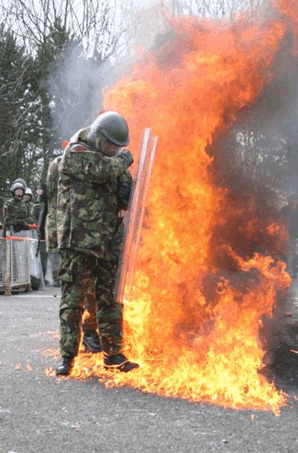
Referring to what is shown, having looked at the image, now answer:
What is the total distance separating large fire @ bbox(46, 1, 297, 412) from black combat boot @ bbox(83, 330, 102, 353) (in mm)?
112

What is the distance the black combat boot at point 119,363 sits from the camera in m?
4.88

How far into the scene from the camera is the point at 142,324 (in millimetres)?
5199

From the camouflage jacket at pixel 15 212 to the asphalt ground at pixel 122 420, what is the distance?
727cm

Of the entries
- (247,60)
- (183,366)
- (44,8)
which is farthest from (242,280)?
(44,8)

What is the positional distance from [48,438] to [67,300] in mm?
1491

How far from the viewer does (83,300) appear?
492 centimetres

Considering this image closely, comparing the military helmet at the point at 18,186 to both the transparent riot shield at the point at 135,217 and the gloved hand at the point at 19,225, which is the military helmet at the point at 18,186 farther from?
the transparent riot shield at the point at 135,217

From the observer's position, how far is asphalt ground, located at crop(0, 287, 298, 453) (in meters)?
3.36

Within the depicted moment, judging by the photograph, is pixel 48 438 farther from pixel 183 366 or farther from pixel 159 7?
pixel 159 7

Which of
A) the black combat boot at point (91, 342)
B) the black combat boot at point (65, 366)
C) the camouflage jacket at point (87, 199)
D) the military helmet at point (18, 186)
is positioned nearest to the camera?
the camouflage jacket at point (87, 199)

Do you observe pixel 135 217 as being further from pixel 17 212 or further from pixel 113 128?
pixel 17 212

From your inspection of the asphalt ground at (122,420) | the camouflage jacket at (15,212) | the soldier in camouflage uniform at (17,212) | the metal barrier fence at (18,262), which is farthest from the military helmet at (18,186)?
the asphalt ground at (122,420)

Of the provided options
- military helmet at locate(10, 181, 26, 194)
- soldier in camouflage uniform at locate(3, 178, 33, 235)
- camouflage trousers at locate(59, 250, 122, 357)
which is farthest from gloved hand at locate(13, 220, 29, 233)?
camouflage trousers at locate(59, 250, 122, 357)

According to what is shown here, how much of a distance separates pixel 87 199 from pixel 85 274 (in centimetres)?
56
